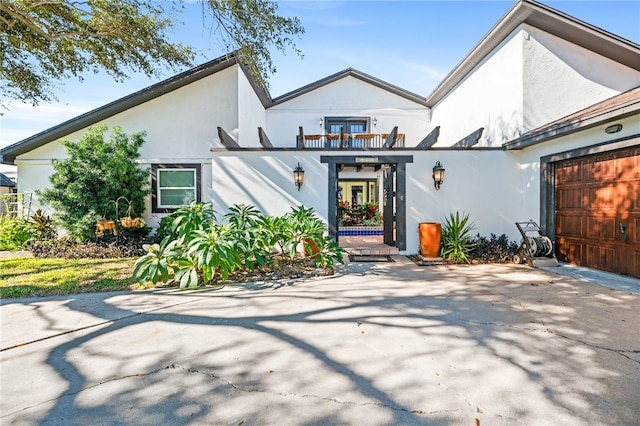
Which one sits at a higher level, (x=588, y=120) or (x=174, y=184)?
(x=588, y=120)

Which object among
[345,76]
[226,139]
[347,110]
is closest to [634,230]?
[226,139]

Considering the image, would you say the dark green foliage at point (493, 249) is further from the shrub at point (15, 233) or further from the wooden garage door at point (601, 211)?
the shrub at point (15, 233)

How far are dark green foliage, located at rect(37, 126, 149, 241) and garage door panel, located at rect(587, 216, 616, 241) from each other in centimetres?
1044

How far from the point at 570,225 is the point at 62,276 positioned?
9.78 m

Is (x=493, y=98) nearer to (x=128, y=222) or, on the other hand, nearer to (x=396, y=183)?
(x=396, y=183)

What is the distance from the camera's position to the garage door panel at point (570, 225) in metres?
6.02

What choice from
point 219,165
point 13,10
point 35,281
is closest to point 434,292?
point 219,165

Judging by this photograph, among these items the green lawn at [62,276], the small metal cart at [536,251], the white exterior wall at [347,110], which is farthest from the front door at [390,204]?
the green lawn at [62,276]

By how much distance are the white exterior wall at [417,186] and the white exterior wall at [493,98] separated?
1.02 metres

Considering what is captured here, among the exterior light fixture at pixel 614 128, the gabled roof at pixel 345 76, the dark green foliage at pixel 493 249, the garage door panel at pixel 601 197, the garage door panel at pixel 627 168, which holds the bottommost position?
the dark green foliage at pixel 493 249

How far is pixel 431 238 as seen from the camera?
22.4ft

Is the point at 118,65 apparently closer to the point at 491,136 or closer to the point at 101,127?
the point at 101,127

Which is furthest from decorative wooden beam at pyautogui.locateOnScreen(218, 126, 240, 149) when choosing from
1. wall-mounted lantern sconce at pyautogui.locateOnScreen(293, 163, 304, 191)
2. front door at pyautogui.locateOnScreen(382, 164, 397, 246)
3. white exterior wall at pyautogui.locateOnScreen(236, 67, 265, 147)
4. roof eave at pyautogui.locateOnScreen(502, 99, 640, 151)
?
roof eave at pyautogui.locateOnScreen(502, 99, 640, 151)

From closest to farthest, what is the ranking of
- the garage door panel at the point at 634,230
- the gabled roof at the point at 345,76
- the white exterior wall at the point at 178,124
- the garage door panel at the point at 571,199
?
1. the garage door panel at the point at 634,230
2. the garage door panel at the point at 571,199
3. the white exterior wall at the point at 178,124
4. the gabled roof at the point at 345,76
